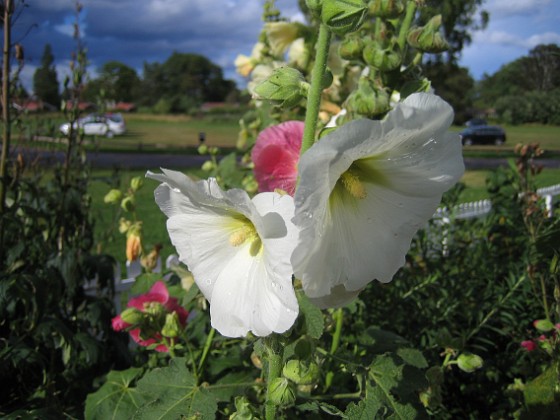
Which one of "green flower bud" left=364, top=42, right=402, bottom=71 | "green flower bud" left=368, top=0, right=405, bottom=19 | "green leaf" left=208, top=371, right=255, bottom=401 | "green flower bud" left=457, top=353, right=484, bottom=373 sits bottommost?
"green leaf" left=208, top=371, right=255, bottom=401

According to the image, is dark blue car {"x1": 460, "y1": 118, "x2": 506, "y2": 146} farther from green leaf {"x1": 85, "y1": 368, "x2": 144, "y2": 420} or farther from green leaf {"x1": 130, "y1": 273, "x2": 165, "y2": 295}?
green leaf {"x1": 85, "y1": 368, "x2": 144, "y2": 420}

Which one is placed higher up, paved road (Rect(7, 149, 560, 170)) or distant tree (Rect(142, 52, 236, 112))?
distant tree (Rect(142, 52, 236, 112))

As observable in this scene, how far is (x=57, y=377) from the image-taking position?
1.61 metres

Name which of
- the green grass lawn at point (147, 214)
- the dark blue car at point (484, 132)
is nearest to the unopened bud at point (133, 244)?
the green grass lawn at point (147, 214)

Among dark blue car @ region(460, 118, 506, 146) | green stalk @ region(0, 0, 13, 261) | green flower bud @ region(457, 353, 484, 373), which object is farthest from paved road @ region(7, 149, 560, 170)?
green flower bud @ region(457, 353, 484, 373)

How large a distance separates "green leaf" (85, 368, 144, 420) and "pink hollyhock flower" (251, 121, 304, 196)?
1.99 ft

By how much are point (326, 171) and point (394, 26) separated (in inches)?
27.8

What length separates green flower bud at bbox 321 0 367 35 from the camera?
673 mm

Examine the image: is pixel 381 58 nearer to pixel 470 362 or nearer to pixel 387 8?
pixel 387 8

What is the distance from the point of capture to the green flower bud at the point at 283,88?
741 millimetres

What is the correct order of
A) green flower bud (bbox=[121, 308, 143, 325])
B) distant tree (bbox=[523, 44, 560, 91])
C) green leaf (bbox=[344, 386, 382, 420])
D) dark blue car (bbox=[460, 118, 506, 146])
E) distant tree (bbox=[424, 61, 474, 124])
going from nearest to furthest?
green leaf (bbox=[344, 386, 382, 420])
green flower bud (bbox=[121, 308, 143, 325])
distant tree (bbox=[523, 44, 560, 91])
dark blue car (bbox=[460, 118, 506, 146])
distant tree (bbox=[424, 61, 474, 124])

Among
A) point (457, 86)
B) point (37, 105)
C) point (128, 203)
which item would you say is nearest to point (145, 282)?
point (128, 203)

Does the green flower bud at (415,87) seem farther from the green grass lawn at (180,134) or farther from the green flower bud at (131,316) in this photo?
the green flower bud at (131,316)

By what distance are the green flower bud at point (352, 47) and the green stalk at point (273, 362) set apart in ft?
1.91
